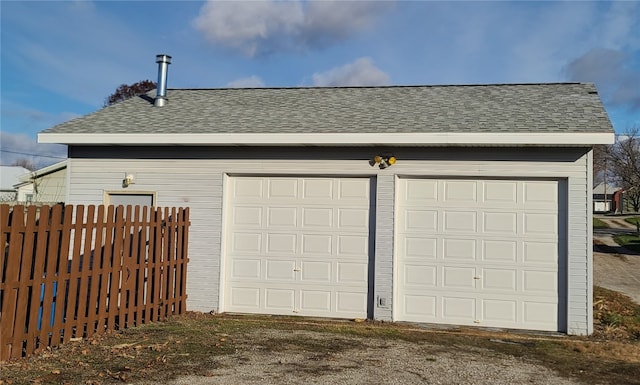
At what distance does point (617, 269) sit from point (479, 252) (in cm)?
1076

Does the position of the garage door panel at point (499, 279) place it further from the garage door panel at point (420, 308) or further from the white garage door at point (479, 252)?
the garage door panel at point (420, 308)

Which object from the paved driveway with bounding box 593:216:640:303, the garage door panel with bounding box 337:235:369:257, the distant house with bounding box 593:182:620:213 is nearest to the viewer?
the garage door panel with bounding box 337:235:369:257

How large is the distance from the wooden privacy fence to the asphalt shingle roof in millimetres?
2051

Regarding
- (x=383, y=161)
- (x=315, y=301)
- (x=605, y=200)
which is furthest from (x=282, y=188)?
(x=605, y=200)

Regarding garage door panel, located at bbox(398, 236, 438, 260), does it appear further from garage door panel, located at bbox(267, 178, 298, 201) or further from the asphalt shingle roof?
garage door panel, located at bbox(267, 178, 298, 201)

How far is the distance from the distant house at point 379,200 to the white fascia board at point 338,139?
0.02 m

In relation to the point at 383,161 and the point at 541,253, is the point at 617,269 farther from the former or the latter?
the point at 383,161

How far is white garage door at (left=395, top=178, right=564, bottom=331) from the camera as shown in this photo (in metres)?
8.51

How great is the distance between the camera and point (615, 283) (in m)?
13.9

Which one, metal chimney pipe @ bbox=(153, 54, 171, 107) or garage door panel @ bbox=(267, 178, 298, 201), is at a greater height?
metal chimney pipe @ bbox=(153, 54, 171, 107)

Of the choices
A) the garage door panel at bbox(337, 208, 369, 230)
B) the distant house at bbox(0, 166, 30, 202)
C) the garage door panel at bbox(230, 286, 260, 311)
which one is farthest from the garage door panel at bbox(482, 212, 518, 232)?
the distant house at bbox(0, 166, 30, 202)

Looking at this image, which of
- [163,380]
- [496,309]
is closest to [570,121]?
[496,309]

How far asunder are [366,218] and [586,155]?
11.5 feet

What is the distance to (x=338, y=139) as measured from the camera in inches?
345
